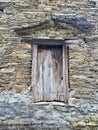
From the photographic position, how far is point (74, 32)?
802cm

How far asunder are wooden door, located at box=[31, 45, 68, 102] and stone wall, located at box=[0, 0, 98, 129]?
15 cm

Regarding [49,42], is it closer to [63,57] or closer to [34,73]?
[63,57]

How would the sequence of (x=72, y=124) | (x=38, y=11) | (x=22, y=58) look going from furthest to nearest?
1. (x=38, y=11)
2. (x=22, y=58)
3. (x=72, y=124)

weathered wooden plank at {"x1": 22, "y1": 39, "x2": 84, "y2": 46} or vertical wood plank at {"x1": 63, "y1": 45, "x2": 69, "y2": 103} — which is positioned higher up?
weathered wooden plank at {"x1": 22, "y1": 39, "x2": 84, "y2": 46}

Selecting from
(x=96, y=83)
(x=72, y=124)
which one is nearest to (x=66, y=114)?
(x=72, y=124)

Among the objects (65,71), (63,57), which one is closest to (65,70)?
(65,71)

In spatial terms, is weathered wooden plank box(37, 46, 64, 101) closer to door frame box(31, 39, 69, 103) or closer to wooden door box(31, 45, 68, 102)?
wooden door box(31, 45, 68, 102)

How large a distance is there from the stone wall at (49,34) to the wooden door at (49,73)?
0.49ft

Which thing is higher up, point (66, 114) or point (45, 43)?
point (45, 43)

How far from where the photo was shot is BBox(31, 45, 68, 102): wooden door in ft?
24.7

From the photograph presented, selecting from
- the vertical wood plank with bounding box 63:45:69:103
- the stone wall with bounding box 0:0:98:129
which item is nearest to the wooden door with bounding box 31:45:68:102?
the vertical wood plank with bounding box 63:45:69:103

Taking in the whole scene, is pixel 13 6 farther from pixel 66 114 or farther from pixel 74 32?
pixel 66 114

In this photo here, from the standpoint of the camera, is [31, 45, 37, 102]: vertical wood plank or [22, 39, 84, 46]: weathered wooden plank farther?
[22, 39, 84, 46]: weathered wooden plank

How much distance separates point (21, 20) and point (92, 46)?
171 centimetres
